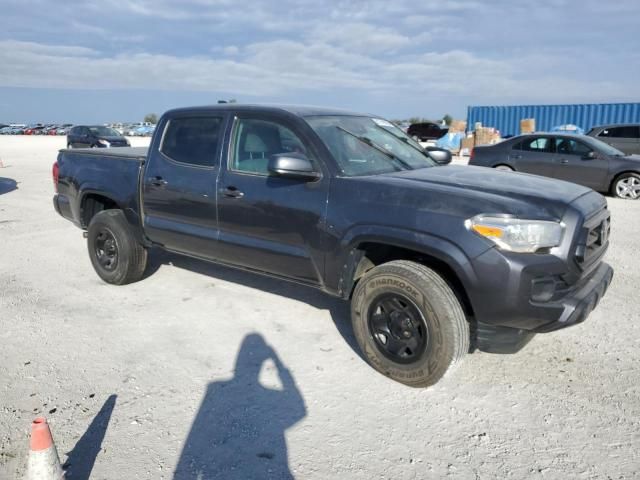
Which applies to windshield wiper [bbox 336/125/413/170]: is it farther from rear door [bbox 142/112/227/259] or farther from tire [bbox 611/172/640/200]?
tire [bbox 611/172/640/200]

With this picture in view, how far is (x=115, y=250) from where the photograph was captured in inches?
205

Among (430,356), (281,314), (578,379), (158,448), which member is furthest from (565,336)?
(158,448)

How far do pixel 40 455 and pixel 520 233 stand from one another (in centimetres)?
264

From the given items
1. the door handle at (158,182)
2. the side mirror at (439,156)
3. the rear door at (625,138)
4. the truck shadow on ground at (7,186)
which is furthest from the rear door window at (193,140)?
the rear door at (625,138)

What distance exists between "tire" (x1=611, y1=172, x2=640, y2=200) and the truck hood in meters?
8.22

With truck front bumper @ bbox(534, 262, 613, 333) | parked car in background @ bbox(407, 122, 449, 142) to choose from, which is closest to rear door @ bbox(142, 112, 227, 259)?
truck front bumper @ bbox(534, 262, 613, 333)

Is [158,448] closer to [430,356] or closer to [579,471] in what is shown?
[430,356]

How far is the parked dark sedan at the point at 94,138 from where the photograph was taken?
934 inches

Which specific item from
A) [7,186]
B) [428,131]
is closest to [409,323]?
[7,186]

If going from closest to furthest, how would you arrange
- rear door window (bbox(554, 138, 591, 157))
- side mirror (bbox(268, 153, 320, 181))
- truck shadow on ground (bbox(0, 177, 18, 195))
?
1. side mirror (bbox(268, 153, 320, 181))
2. rear door window (bbox(554, 138, 591, 157))
3. truck shadow on ground (bbox(0, 177, 18, 195))

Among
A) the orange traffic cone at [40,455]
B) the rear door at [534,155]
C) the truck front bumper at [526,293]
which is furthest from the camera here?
the rear door at [534,155]

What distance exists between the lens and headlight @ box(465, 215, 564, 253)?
2875 millimetres

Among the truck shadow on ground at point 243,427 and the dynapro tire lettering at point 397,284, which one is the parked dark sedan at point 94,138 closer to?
the truck shadow on ground at point 243,427

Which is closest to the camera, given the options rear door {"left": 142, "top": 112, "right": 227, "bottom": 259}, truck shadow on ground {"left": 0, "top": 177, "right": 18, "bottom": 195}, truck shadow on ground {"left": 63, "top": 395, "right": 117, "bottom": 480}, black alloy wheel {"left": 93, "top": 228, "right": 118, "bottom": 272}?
truck shadow on ground {"left": 63, "top": 395, "right": 117, "bottom": 480}
